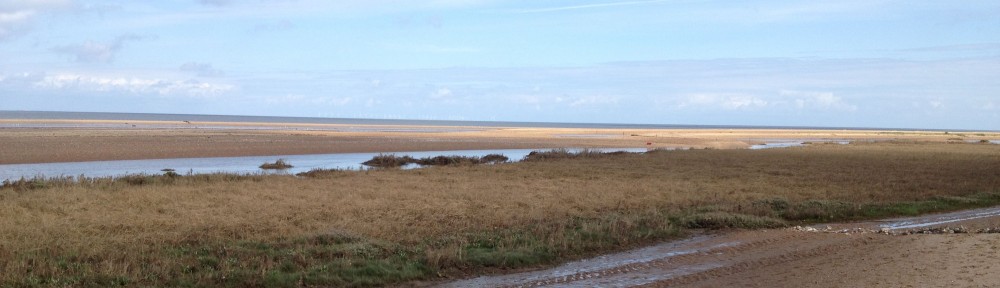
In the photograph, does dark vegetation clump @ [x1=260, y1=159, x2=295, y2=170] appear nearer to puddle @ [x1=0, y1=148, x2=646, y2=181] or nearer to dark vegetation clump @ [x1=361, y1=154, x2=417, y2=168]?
puddle @ [x1=0, y1=148, x2=646, y2=181]

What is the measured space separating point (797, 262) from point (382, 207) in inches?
403

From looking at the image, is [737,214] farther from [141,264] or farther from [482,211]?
[141,264]

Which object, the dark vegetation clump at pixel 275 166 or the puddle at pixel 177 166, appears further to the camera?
the dark vegetation clump at pixel 275 166

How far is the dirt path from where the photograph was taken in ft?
35.8

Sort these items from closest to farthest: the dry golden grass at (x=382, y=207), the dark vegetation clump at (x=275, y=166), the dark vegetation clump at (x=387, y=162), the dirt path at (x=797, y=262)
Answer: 1. the dirt path at (x=797, y=262)
2. the dry golden grass at (x=382, y=207)
3. the dark vegetation clump at (x=275, y=166)
4. the dark vegetation clump at (x=387, y=162)

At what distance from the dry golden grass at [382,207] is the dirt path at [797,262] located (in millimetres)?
1182

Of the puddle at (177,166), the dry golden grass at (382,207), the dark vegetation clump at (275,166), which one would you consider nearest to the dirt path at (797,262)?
the dry golden grass at (382,207)

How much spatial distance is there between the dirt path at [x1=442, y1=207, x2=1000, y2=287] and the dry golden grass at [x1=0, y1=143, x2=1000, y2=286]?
118 centimetres

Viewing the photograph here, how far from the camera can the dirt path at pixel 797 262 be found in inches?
430

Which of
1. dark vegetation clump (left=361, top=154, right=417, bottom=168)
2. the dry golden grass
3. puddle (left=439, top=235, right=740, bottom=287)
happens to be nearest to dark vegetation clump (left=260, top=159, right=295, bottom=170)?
dark vegetation clump (left=361, top=154, right=417, bottom=168)

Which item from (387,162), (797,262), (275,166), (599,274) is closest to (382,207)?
(599,274)

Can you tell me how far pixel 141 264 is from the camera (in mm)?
11117

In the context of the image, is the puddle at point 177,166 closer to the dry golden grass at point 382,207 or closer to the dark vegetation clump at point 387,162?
the dark vegetation clump at point 387,162

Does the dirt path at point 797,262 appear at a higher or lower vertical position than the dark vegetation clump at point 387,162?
higher
